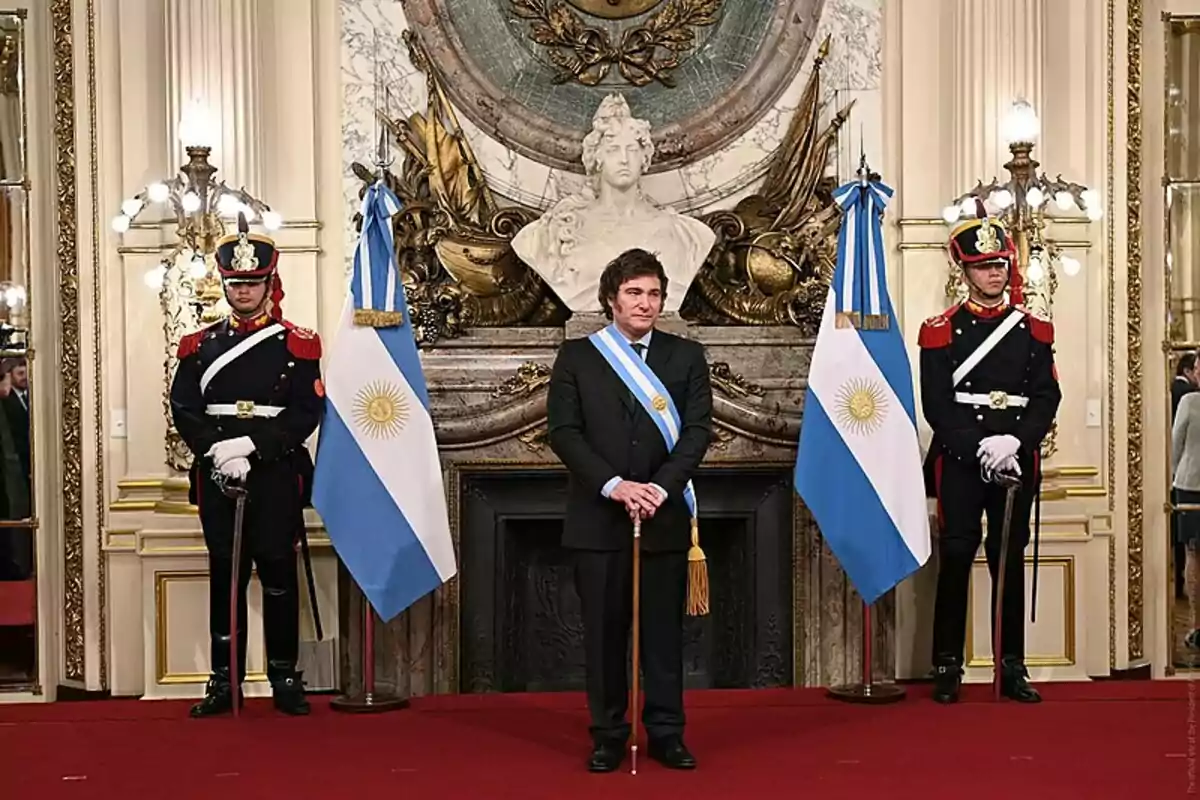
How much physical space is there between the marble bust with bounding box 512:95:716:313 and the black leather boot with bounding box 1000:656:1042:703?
1878 millimetres

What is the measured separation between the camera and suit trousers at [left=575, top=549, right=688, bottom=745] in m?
4.88

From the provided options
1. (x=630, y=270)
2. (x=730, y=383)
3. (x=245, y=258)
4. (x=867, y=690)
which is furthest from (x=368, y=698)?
(x=630, y=270)

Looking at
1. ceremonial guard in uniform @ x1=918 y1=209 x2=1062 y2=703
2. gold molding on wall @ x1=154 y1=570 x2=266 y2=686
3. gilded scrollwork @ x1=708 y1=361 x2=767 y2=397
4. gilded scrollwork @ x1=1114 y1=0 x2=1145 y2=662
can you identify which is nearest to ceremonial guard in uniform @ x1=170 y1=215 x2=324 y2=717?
gold molding on wall @ x1=154 y1=570 x2=266 y2=686

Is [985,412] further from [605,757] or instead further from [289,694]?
[289,694]

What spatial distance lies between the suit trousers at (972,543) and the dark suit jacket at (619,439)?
1.43m

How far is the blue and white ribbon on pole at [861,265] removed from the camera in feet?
19.8

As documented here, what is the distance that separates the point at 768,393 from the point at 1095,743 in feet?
6.92

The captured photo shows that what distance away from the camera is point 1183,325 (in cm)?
710

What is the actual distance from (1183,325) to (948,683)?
84.0 inches

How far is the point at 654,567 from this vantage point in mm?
4902

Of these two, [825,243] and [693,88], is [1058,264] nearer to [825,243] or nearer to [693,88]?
[825,243]

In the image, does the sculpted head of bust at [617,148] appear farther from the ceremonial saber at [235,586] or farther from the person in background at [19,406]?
the person in background at [19,406]

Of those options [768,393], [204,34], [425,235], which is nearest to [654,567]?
[768,393]

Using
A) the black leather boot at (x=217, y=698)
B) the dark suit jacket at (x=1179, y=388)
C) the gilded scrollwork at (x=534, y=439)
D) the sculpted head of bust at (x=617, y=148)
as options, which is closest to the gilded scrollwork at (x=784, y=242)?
the sculpted head of bust at (x=617, y=148)
